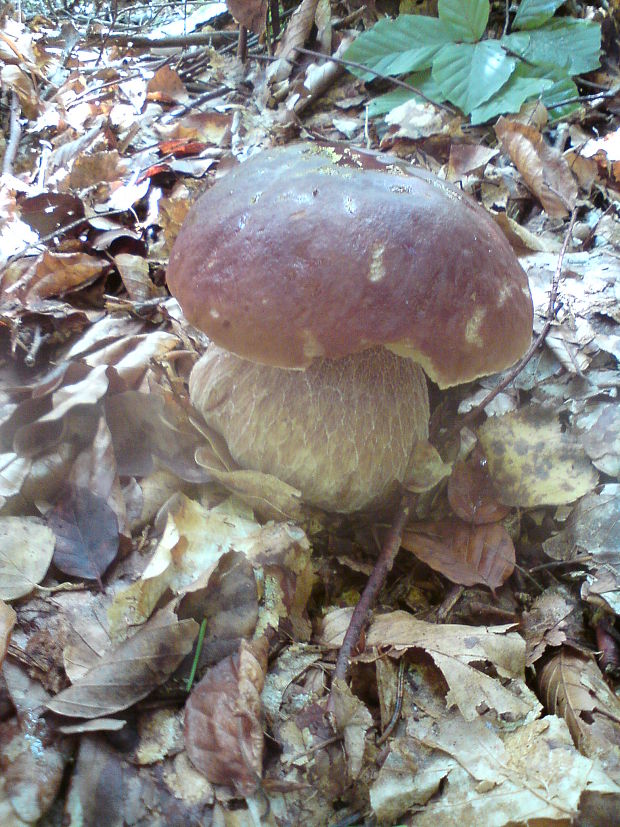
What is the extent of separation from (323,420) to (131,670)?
2.44 feet

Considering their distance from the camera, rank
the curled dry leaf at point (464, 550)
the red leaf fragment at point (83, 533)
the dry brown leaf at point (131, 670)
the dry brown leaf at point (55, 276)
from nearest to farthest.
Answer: the dry brown leaf at point (131, 670), the red leaf fragment at point (83, 533), the curled dry leaf at point (464, 550), the dry brown leaf at point (55, 276)

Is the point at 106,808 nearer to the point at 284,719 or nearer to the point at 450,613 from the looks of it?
the point at 284,719

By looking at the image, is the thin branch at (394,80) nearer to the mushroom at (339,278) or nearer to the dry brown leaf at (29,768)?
the mushroom at (339,278)

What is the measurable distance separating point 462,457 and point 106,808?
1.22 metres

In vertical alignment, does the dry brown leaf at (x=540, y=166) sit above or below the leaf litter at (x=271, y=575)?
above

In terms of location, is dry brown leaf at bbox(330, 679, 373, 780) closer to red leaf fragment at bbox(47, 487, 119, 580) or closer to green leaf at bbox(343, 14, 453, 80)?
red leaf fragment at bbox(47, 487, 119, 580)

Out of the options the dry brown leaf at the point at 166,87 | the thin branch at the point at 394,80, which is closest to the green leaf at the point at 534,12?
the thin branch at the point at 394,80

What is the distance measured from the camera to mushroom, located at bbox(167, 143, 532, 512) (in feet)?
3.91

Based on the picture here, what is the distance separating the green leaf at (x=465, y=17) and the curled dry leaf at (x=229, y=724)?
2929 mm

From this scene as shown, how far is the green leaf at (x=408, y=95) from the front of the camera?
2.93 metres

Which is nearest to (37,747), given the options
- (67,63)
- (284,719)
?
(284,719)

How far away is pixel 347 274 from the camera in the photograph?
118cm

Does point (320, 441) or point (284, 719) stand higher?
point (320, 441)

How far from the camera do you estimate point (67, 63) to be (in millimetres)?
4047
